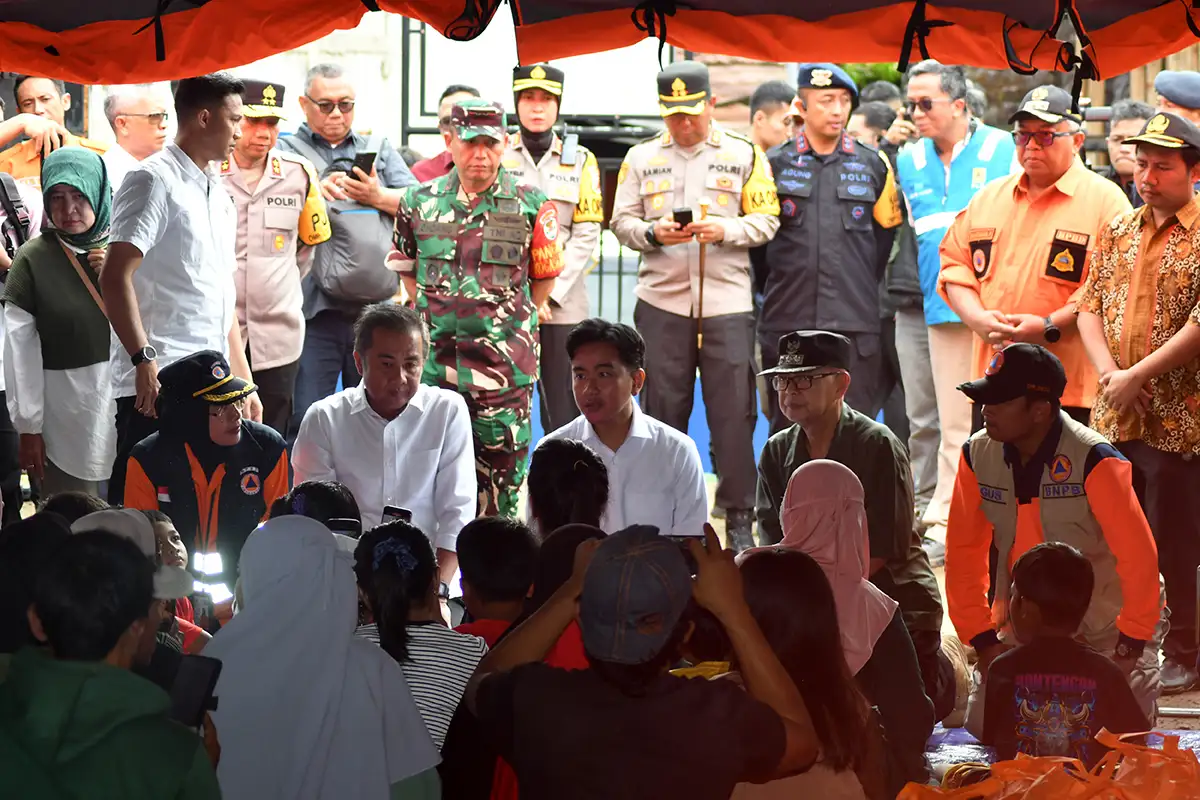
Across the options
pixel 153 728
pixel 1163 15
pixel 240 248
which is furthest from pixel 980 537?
pixel 240 248

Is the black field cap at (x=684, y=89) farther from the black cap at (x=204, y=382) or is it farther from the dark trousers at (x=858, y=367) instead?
the black cap at (x=204, y=382)

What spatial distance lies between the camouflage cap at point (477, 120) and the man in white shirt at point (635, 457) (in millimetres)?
2008

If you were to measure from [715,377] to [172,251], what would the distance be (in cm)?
304

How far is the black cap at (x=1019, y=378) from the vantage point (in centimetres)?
493

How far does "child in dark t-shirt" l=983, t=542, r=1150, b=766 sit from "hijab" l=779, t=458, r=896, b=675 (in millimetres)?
377

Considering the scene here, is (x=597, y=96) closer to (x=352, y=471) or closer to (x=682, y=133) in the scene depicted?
(x=682, y=133)

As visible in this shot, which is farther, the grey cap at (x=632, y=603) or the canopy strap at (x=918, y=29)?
the canopy strap at (x=918, y=29)

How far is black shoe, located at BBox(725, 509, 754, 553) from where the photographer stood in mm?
7785

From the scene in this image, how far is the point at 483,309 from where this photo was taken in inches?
275

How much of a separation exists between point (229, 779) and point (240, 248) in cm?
474

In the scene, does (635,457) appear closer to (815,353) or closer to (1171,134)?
A: (815,353)

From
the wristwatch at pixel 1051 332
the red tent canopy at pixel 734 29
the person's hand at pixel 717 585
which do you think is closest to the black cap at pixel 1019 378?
the red tent canopy at pixel 734 29

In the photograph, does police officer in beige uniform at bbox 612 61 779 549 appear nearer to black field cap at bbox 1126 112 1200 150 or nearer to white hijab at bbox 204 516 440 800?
black field cap at bbox 1126 112 1200 150

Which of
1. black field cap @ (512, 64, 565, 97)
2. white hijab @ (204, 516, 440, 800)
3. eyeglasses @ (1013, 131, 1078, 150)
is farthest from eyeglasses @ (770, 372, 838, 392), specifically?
black field cap @ (512, 64, 565, 97)
